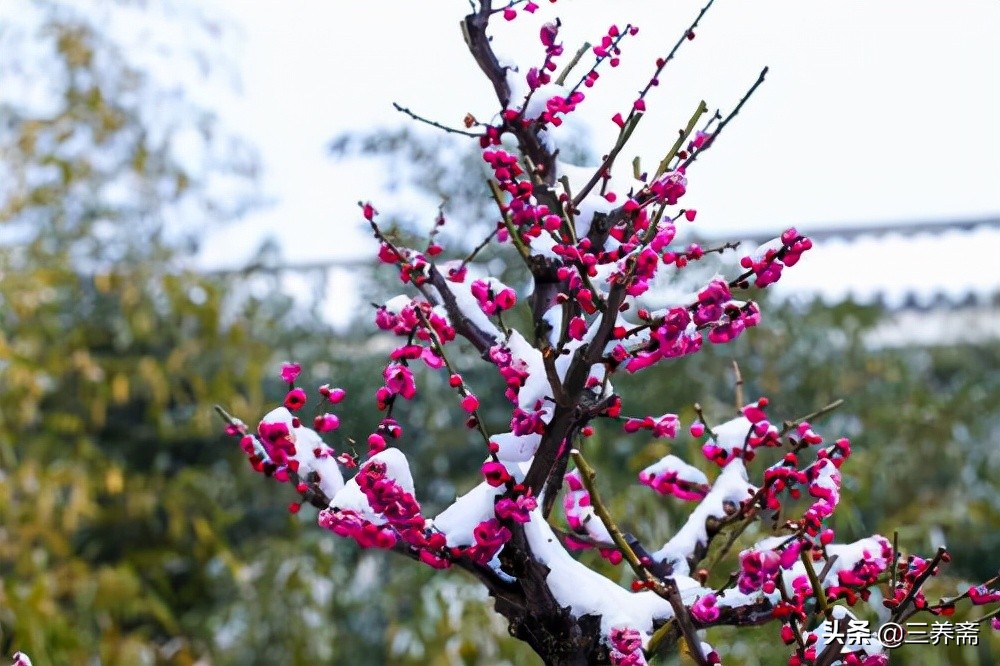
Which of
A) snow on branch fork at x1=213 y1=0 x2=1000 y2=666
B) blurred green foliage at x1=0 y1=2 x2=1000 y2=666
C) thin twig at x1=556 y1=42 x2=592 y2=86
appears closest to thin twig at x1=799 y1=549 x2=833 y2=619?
snow on branch fork at x1=213 y1=0 x2=1000 y2=666

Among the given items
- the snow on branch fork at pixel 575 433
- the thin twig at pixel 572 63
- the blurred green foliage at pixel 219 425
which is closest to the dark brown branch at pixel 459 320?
the snow on branch fork at pixel 575 433

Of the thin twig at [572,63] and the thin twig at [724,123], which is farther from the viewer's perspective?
the thin twig at [572,63]

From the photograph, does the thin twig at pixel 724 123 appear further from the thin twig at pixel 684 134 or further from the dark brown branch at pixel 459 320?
the dark brown branch at pixel 459 320

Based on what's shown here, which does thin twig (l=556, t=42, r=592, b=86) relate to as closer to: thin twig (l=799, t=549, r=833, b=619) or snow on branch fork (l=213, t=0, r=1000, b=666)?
snow on branch fork (l=213, t=0, r=1000, b=666)

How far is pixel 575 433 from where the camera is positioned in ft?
2.96

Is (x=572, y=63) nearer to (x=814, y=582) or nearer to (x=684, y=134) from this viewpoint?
(x=684, y=134)

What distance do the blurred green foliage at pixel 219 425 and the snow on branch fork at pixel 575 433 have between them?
4.42ft

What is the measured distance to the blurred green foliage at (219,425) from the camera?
2.69 meters

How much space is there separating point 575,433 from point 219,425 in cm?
253

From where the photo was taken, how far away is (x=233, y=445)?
334 cm

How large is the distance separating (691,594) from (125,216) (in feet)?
9.24

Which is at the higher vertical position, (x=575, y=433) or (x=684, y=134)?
(x=684, y=134)

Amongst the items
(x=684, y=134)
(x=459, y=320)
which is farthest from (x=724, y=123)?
(x=459, y=320)

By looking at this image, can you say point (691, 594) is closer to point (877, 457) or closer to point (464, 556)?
point (464, 556)
